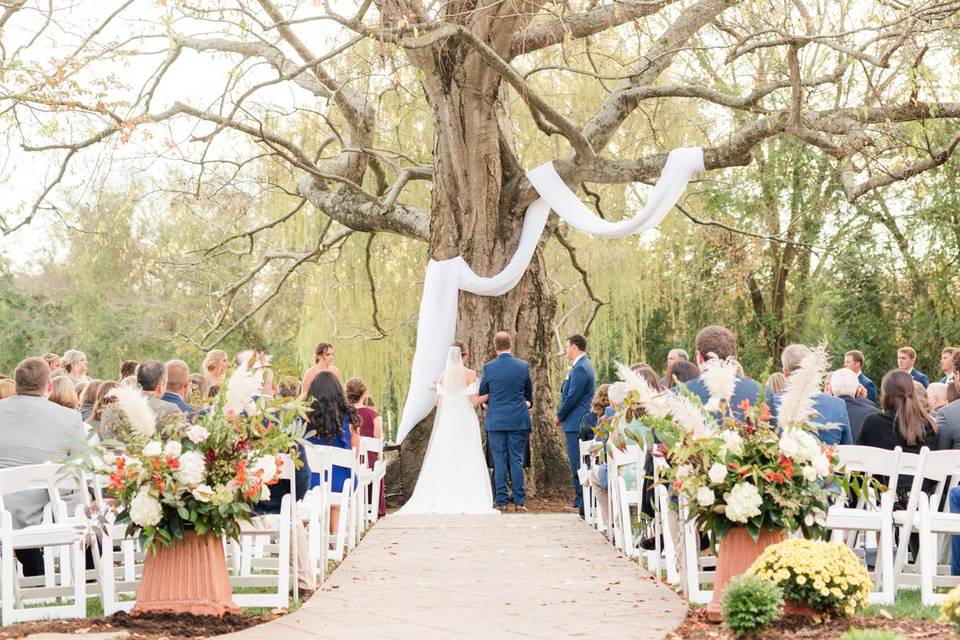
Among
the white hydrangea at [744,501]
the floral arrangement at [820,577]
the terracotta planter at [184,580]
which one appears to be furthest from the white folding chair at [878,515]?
the terracotta planter at [184,580]

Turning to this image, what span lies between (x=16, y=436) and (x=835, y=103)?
56.5 ft

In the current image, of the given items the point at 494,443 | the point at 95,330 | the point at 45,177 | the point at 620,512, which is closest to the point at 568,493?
the point at 494,443

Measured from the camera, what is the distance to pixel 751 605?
18.5 feet

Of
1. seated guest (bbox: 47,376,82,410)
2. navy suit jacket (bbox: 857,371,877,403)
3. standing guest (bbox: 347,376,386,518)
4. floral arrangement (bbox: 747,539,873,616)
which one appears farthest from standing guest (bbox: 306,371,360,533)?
navy suit jacket (bbox: 857,371,877,403)

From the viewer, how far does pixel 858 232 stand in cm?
2316

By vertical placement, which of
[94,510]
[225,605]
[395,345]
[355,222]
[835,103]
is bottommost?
[225,605]

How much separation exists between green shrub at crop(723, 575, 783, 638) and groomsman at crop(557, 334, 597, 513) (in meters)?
8.06

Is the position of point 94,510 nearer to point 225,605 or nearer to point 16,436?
point 225,605

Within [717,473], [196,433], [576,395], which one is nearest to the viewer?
[717,473]

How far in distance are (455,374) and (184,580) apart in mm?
8187

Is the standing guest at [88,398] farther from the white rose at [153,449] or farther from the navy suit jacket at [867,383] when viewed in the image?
the navy suit jacket at [867,383]

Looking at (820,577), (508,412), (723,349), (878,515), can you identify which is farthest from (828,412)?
(508,412)

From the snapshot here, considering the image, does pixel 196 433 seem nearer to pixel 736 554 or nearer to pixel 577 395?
pixel 736 554

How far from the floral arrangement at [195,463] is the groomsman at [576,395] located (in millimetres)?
6995
